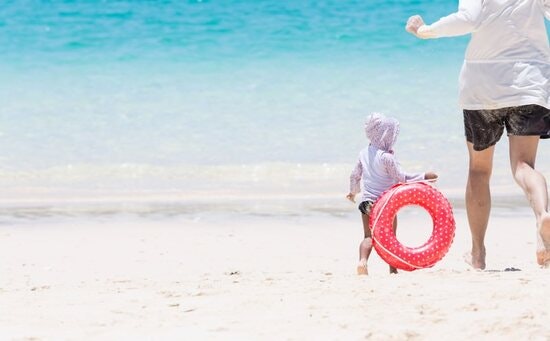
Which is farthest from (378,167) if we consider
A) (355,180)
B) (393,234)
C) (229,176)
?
(229,176)

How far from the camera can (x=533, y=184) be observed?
4.53 m

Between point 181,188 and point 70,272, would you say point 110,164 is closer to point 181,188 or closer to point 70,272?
point 181,188

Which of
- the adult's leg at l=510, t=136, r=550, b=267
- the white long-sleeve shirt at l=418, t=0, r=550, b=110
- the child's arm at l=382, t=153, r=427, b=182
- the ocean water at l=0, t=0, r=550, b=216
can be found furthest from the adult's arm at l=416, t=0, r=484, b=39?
the ocean water at l=0, t=0, r=550, b=216

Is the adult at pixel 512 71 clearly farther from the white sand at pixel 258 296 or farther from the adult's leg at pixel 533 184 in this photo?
the white sand at pixel 258 296

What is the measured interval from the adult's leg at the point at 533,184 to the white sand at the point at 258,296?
0.46 feet

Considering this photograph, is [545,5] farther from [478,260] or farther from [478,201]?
[478,260]

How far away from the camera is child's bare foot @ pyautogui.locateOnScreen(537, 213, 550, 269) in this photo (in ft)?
14.1

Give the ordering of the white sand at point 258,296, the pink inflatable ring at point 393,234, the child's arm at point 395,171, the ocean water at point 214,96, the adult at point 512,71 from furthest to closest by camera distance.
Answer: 1. the ocean water at point 214,96
2. the child's arm at point 395,171
3. the pink inflatable ring at point 393,234
4. the adult at point 512,71
5. the white sand at point 258,296

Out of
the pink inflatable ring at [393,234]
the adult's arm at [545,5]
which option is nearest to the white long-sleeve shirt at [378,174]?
the pink inflatable ring at [393,234]

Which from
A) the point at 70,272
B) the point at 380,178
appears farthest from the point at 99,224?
the point at 380,178

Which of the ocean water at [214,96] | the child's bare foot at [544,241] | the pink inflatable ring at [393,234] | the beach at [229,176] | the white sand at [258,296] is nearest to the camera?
→ the white sand at [258,296]

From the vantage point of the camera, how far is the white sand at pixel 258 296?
3559mm

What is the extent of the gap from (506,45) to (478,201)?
0.81 metres

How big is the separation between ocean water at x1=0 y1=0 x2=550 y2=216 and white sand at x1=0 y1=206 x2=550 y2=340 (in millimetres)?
2530
